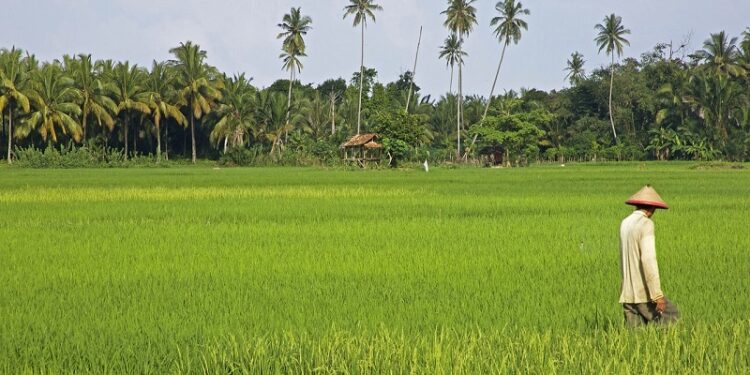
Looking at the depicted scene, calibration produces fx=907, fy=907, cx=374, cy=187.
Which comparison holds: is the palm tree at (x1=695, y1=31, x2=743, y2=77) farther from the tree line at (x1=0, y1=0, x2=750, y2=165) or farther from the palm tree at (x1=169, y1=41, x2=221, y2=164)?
the palm tree at (x1=169, y1=41, x2=221, y2=164)

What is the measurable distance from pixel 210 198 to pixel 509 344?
45.4 feet

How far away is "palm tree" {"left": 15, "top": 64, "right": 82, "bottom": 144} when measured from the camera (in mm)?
40938

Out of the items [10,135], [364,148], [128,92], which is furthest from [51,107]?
[364,148]

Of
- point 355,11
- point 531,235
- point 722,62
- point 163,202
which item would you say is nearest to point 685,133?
point 722,62

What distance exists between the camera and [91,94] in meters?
44.2

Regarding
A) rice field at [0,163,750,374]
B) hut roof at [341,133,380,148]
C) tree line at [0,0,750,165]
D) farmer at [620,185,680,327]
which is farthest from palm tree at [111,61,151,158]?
farmer at [620,185,680,327]

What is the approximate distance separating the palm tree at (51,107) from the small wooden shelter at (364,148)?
41.7ft

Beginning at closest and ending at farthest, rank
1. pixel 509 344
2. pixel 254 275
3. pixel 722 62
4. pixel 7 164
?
pixel 509 344 < pixel 254 275 < pixel 7 164 < pixel 722 62

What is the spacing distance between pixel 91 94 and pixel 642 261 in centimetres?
4283

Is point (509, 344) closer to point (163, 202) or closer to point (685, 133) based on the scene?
point (163, 202)

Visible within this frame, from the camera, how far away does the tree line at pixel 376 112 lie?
42812mm

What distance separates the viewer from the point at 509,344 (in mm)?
4379

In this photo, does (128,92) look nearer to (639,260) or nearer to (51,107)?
(51,107)

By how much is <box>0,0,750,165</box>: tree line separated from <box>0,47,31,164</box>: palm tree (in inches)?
2.6
